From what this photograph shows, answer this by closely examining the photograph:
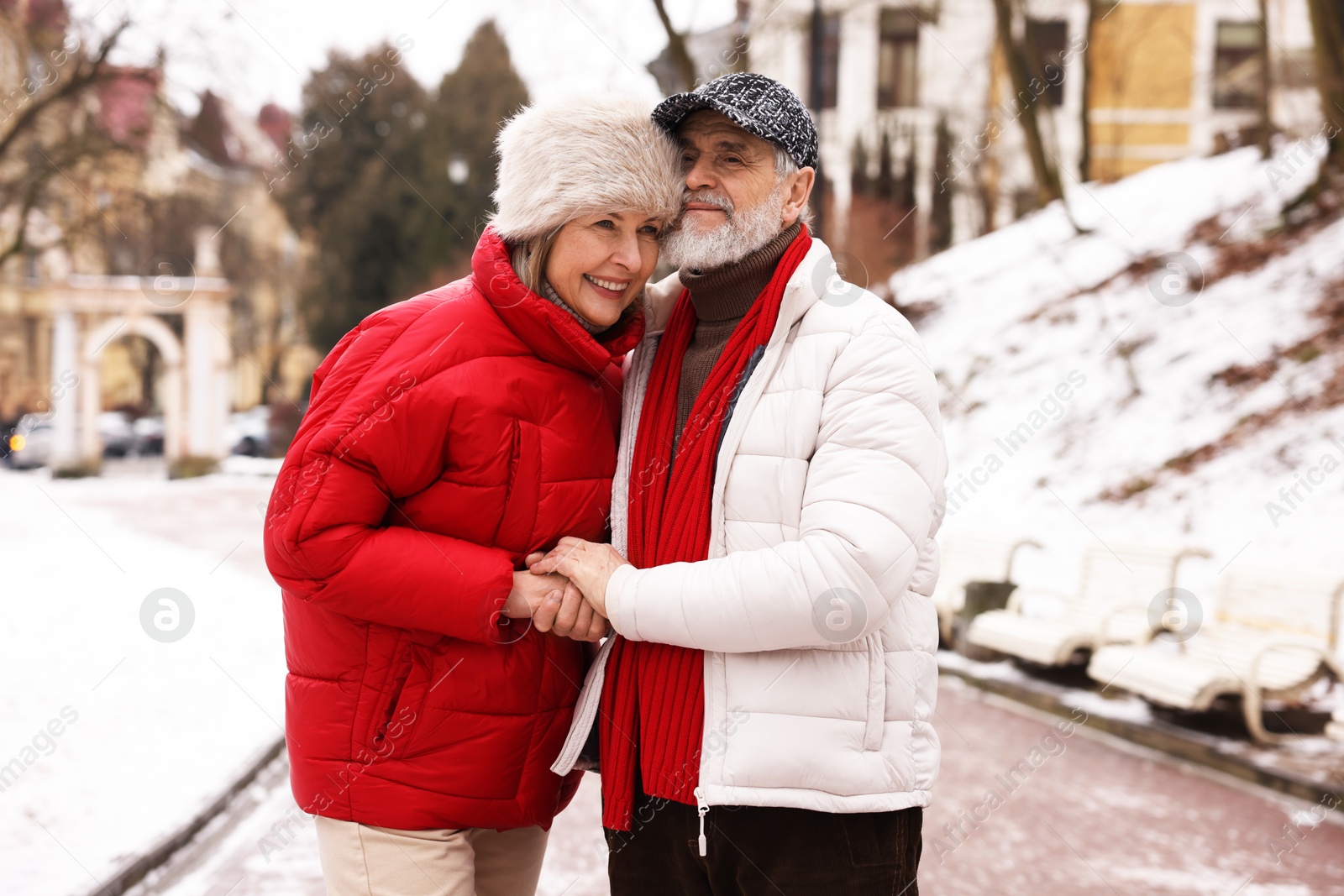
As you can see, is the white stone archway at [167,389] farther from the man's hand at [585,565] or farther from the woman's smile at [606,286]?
the man's hand at [585,565]

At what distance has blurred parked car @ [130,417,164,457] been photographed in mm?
36531

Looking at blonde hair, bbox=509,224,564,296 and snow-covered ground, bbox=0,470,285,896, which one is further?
snow-covered ground, bbox=0,470,285,896

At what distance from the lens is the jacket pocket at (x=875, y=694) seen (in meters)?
2.24

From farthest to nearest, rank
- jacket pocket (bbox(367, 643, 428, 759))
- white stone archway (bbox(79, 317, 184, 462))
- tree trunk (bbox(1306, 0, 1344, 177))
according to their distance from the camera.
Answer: white stone archway (bbox(79, 317, 184, 462)) → tree trunk (bbox(1306, 0, 1344, 177)) → jacket pocket (bbox(367, 643, 428, 759))

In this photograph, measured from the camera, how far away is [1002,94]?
31.0 m

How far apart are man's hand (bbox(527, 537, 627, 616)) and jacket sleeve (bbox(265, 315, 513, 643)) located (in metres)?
0.10

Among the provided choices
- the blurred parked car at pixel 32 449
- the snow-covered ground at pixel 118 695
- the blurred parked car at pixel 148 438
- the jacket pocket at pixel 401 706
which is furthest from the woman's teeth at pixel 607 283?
the blurred parked car at pixel 148 438

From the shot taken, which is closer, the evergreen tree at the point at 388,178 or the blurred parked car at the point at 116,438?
the evergreen tree at the point at 388,178

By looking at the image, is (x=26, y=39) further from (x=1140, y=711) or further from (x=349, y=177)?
(x=349, y=177)

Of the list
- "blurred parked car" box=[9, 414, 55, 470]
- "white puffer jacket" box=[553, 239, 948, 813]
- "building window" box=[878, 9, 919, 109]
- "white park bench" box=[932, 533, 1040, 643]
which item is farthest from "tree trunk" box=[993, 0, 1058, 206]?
"blurred parked car" box=[9, 414, 55, 470]

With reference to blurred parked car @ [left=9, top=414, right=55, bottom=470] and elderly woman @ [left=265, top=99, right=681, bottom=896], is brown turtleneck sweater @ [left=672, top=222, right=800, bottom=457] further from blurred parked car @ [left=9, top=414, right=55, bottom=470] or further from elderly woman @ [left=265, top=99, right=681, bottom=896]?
blurred parked car @ [left=9, top=414, right=55, bottom=470]

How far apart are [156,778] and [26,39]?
924cm

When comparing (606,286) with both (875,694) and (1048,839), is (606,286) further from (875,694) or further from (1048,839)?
(1048,839)

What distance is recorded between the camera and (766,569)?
214cm
